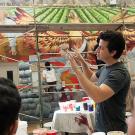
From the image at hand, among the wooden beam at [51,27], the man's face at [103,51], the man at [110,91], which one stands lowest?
the man at [110,91]

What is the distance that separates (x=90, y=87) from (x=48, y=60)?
126 inches

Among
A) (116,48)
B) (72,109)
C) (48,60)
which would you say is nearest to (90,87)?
(116,48)

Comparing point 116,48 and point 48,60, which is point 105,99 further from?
point 48,60

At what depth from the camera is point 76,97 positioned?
15.4 feet

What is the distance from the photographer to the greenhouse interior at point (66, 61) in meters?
1.53

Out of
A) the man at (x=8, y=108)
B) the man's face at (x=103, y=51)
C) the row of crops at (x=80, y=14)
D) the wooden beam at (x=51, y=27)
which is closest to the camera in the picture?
the man at (x=8, y=108)

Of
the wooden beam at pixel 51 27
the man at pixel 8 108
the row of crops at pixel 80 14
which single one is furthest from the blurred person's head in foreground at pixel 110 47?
the row of crops at pixel 80 14

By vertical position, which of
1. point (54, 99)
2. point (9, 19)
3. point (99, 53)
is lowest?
point (54, 99)

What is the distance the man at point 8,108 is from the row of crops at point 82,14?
3.85 m

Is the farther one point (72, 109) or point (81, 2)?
point (81, 2)

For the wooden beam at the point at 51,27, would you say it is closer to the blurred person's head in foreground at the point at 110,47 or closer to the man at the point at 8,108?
the blurred person's head in foreground at the point at 110,47

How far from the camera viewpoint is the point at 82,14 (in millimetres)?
4656

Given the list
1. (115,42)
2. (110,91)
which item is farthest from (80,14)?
(110,91)

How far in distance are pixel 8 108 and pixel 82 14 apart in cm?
407
